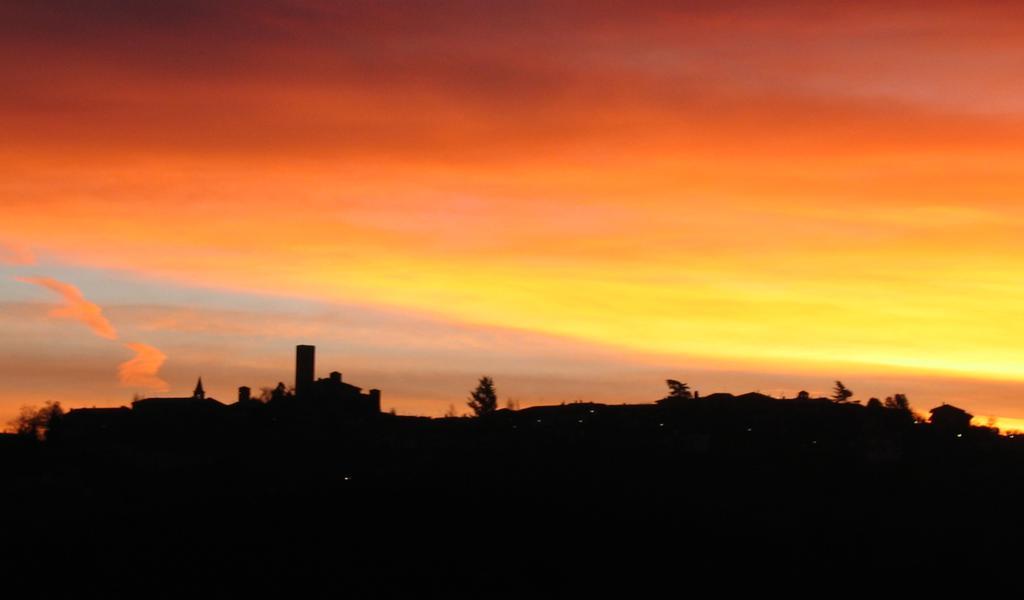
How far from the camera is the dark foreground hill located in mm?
89188

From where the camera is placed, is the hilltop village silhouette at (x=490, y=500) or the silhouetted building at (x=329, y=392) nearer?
A: the hilltop village silhouette at (x=490, y=500)

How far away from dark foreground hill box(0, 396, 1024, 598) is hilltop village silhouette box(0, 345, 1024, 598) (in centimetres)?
23

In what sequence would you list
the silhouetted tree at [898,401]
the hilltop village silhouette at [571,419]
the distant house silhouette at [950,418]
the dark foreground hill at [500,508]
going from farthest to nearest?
the silhouetted tree at [898,401] → the distant house silhouette at [950,418] → the hilltop village silhouette at [571,419] → the dark foreground hill at [500,508]

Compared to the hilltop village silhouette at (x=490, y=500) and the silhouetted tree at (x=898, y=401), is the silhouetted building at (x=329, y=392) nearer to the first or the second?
the hilltop village silhouette at (x=490, y=500)

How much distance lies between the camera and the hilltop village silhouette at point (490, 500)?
295ft

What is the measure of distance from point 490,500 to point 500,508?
222cm

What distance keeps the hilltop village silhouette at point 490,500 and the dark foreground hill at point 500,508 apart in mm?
228

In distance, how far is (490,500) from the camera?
105 metres

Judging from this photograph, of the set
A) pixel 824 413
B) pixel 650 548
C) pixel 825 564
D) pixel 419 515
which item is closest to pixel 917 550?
pixel 825 564

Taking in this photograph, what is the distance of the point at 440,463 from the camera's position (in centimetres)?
11806

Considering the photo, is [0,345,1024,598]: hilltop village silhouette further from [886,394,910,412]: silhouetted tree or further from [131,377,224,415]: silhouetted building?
[886,394,910,412]: silhouetted tree

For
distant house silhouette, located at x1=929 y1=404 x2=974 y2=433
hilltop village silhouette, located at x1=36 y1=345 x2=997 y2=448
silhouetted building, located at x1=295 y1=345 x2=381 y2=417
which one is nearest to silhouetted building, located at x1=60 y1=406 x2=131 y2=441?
hilltop village silhouette, located at x1=36 y1=345 x2=997 y2=448

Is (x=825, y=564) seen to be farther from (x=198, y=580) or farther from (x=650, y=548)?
(x=198, y=580)

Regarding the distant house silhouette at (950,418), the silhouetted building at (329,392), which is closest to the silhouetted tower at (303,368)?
the silhouetted building at (329,392)
